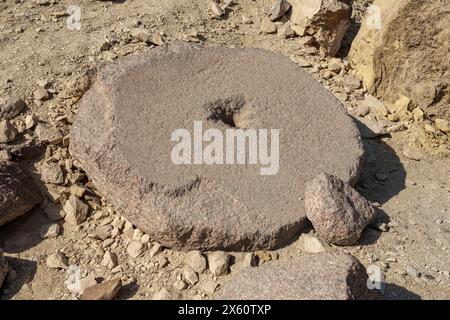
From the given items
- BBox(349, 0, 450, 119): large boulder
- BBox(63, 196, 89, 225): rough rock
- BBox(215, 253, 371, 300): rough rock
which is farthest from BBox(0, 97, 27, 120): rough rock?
BBox(349, 0, 450, 119): large boulder

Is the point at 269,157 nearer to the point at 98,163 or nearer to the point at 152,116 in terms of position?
→ the point at 152,116

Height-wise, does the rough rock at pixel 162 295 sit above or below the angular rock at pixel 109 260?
above

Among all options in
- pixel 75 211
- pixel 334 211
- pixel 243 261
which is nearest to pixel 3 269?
pixel 75 211

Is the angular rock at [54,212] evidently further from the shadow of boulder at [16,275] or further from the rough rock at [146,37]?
the rough rock at [146,37]

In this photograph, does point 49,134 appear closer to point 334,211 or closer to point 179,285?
point 179,285

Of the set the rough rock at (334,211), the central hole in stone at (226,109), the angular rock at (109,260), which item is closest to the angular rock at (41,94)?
the central hole in stone at (226,109)

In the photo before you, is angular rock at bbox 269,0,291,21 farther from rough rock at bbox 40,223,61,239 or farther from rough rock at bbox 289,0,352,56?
rough rock at bbox 40,223,61,239
